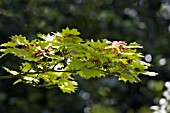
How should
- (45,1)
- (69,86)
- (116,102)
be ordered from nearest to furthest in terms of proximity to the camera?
(69,86)
(45,1)
(116,102)

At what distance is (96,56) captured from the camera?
0.94 metres

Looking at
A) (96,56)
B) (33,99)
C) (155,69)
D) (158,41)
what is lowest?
(96,56)

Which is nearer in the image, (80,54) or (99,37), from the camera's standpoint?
(80,54)

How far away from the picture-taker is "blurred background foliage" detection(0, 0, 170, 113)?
2869 millimetres

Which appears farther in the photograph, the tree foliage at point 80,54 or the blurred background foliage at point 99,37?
the blurred background foliage at point 99,37

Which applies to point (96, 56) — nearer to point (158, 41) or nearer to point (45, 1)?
point (45, 1)

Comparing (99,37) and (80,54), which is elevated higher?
(99,37)

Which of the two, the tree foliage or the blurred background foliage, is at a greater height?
the blurred background foliage

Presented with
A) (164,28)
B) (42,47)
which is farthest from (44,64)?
(164,28)

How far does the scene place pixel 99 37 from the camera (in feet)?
9.68

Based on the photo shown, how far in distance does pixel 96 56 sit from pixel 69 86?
6.4 inches

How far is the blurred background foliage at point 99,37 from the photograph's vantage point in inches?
113

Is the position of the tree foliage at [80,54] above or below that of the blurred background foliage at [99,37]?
below

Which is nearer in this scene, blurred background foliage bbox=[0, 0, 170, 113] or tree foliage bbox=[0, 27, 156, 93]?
tree foliage bbox=[0, 27, 156, 93]
